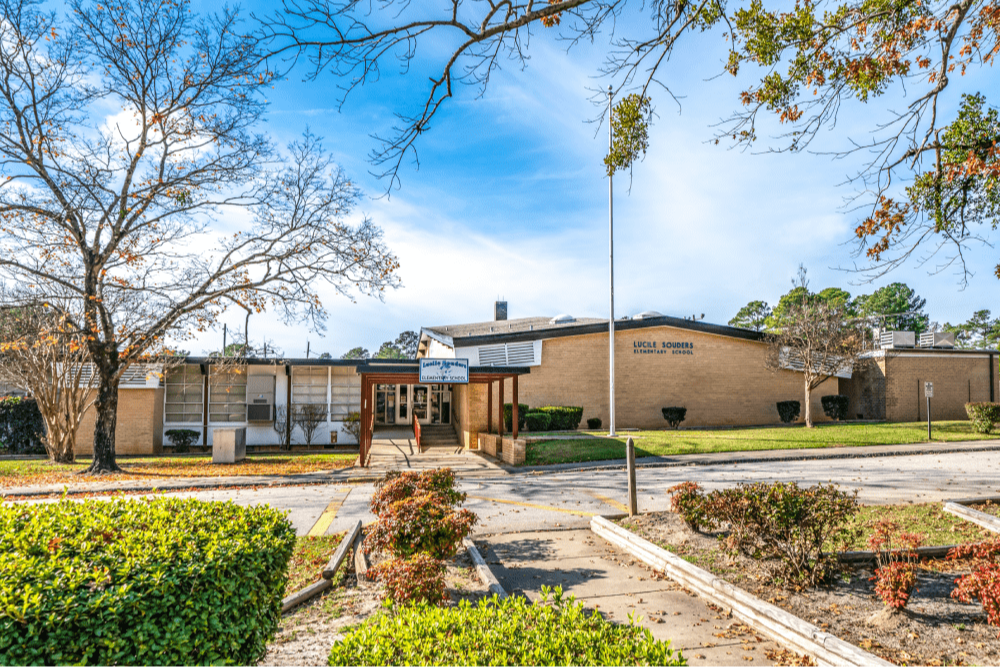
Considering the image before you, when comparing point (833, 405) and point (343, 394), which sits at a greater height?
point (343, 394)

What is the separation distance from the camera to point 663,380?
28.0 metres

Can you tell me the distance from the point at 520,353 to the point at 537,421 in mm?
3140

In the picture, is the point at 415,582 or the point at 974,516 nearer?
the point at 415,582

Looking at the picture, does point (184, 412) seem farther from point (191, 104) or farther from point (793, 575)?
point (793, 575)

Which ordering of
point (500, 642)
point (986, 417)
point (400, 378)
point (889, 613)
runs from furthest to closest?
1. point (986, 417)
2. point (400, 378)
3. point (889, 613)
4. point (500, 642)

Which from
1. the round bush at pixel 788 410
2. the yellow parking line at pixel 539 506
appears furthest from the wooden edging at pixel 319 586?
the round bush at pixel 788 410

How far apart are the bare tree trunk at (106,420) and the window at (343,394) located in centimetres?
1024

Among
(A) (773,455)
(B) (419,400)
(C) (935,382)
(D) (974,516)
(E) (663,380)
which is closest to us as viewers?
(D) (974,516)

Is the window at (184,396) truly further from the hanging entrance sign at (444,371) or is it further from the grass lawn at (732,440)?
the grass lawn at (732,440)

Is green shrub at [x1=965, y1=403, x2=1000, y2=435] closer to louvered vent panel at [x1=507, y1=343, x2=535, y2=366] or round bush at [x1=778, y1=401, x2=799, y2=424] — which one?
round bush at [x1=778, y1=401, x2=799, y2=424]

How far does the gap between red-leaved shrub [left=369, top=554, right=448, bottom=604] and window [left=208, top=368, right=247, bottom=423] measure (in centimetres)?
2361

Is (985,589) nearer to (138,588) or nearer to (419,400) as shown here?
(138,588)

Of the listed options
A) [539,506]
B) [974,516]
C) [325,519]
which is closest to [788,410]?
[974,516]

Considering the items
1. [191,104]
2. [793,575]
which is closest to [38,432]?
[191,104]
